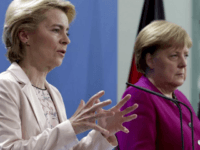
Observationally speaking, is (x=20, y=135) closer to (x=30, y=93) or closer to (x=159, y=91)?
(x=30, y=93)

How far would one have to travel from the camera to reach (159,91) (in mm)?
1888

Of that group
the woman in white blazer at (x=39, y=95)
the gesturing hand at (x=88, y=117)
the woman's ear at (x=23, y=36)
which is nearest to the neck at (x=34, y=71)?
the woman in white blazer at (x=39, y=95)

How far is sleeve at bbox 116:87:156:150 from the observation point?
1.63m

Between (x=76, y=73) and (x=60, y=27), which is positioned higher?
(x=60, y=27)

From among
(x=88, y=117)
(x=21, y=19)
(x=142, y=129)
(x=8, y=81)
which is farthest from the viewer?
(x=142, y=129)

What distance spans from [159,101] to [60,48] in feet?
2.21

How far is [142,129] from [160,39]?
1.81 feet

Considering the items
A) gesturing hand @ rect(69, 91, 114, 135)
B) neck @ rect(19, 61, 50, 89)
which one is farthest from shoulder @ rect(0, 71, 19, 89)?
gesturing hand @ rect(69, 91, 114, 135)

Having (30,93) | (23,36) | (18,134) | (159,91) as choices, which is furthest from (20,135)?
(159,91)

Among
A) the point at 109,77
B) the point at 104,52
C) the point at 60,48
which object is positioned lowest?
the point at 109,77

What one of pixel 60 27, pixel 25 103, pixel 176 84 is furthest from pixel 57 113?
pixel 176 84

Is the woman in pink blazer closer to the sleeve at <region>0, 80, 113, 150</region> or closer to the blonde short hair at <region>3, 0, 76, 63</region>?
the sleeve at <region>0, 80, 113, 150</region>

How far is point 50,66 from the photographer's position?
58.3 inches

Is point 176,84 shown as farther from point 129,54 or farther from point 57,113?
point 129,54
